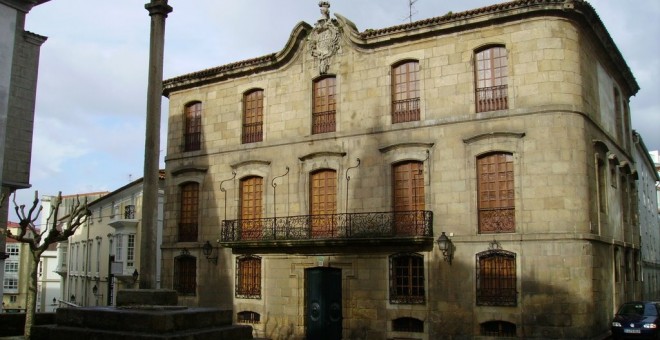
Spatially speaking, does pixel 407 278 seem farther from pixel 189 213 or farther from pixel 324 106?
pixel 189 213

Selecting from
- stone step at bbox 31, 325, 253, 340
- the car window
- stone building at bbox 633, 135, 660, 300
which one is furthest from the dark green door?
stone building at bbox 633, 135, 660, 300

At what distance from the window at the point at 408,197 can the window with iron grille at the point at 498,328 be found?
344 cm

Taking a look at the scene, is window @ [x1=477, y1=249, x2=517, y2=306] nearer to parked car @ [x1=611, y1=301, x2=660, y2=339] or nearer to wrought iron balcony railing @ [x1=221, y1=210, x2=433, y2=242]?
wrought iron balcony railing @ [x1=221, y1=210, x2=433, y2=242]

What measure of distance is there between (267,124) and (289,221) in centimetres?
390

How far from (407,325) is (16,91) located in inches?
587

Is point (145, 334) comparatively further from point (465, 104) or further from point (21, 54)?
point (21, 54)

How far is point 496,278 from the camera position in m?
19.2

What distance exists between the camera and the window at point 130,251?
36.9 meters

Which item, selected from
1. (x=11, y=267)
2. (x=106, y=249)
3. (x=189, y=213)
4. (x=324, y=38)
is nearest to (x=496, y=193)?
(x=324, y=38)

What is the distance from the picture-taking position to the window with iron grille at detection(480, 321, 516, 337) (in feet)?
61.5

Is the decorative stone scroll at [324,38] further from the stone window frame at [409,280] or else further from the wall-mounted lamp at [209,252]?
the wall-mounted lamp at [209,252]

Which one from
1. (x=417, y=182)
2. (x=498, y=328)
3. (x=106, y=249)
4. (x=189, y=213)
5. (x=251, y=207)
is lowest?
(x=498, y=328)

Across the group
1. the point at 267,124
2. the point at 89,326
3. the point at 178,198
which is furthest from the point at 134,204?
the point at 89,326

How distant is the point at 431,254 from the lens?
20141 mm
